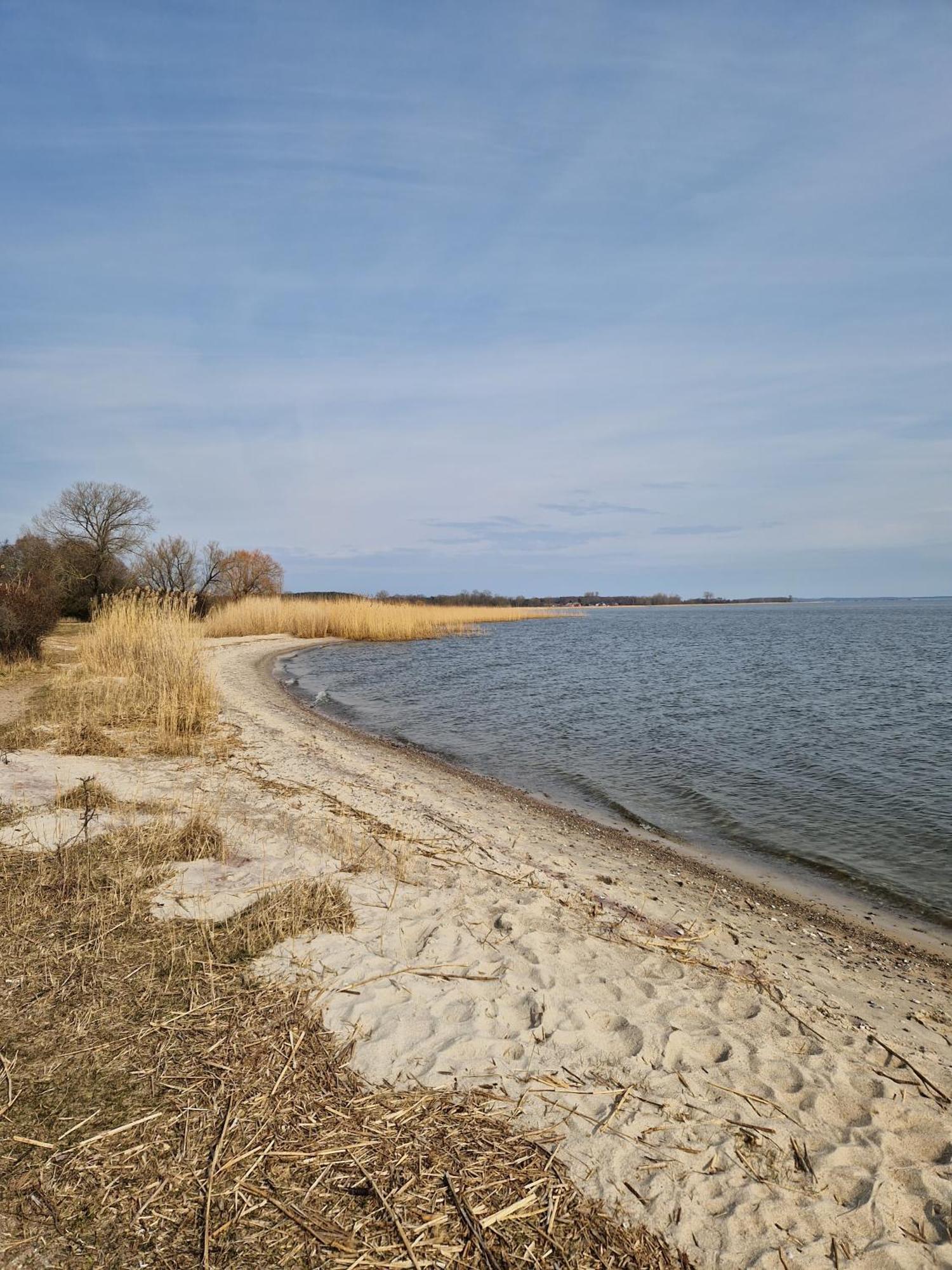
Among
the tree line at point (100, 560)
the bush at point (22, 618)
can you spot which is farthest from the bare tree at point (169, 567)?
the bush at point (22, 618)

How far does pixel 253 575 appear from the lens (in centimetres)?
5281

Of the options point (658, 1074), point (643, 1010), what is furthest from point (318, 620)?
point (658, 1074)

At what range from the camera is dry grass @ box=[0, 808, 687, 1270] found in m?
1.98

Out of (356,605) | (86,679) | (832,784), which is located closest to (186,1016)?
(832,784)

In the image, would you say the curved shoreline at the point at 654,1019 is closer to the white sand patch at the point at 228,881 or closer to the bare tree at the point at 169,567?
the white sand patch at the point at 228,881

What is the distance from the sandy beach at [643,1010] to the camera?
237cm

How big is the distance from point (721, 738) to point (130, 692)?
9.82 metres

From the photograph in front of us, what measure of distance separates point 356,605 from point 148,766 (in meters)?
28.6

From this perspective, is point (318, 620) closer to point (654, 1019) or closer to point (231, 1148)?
point (654, 1019)

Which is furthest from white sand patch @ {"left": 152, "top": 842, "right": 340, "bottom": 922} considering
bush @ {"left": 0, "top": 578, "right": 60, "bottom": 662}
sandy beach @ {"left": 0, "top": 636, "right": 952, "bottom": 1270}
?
bush @ {"left": 0, "top": 578, "right": 60, "bottom": 662}

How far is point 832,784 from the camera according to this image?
901 cm

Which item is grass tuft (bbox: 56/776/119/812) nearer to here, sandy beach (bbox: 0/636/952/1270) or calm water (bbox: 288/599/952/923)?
sandy beach (bbox: 0/636/952/1270)

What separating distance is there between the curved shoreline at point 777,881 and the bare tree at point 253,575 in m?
42.2

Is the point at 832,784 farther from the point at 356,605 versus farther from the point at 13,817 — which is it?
the point at 356,605
